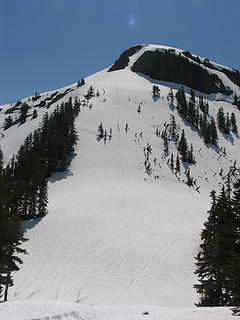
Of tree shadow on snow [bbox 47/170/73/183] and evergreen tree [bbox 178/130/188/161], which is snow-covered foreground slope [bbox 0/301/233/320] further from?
evergreen tree [bbox 178/130/188/161]

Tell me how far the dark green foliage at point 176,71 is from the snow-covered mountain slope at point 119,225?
100.0 m

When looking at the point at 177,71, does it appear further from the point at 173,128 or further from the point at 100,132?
the point at 100,132

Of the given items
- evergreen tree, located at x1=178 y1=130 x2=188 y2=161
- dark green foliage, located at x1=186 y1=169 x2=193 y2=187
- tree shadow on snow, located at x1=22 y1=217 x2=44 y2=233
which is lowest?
tree shadow on snow, located at x1=22 y1=217 x2=44 y2=233

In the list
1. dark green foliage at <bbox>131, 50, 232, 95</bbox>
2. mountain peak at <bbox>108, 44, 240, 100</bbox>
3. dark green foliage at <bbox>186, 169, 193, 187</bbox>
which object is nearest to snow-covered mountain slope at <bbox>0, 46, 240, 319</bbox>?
dark green foliage at <bbox>186, 169, 193, 187</bbox>

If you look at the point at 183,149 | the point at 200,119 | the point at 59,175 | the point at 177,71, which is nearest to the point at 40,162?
the point at 59,175

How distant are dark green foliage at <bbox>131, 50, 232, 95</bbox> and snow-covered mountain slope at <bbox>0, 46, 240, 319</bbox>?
328 ft

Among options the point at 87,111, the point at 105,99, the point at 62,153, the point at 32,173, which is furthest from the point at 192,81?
the point at 32,173

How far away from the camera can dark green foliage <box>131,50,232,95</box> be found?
190750 mm

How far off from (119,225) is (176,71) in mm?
174782

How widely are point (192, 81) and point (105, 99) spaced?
90767mm

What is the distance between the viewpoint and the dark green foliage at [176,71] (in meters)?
191

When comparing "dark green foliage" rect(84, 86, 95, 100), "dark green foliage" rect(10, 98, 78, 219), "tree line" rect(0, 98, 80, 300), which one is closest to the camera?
"tree line" rect(0, 98, 80, 300)

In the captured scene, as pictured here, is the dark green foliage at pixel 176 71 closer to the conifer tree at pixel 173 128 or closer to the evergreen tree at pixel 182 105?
the evergreen tree at pixel 182 105

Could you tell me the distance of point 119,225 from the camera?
133ft
